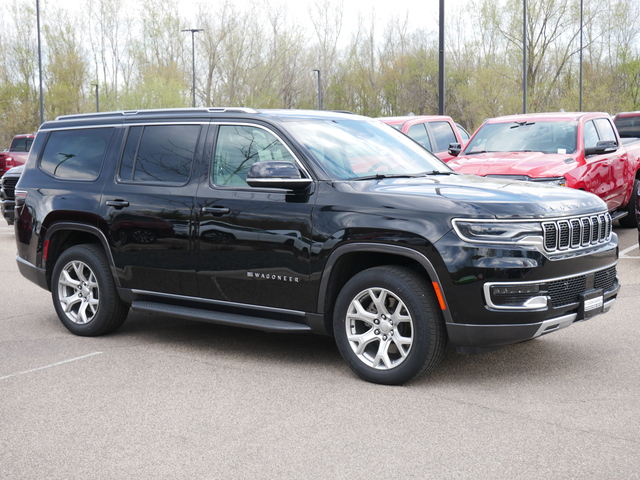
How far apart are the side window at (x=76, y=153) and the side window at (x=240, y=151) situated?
1.27m

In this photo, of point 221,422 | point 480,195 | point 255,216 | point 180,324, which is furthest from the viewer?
point 180,324

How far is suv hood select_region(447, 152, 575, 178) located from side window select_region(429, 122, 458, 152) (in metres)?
3.37

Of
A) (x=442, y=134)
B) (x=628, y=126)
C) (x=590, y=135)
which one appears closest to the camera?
(x=590, y=135)

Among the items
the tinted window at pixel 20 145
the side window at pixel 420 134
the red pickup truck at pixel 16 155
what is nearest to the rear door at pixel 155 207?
the side window at pixel 420 134

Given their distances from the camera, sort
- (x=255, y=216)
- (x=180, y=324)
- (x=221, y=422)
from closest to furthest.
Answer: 1. (x=221, y=422)
2. (x=255, y=216)
3. (x=180, y=324)

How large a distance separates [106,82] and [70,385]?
72071 millimetres

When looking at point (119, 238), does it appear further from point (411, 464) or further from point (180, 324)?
point (411, 464)

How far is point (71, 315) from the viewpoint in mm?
7199

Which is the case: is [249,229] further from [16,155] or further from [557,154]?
[16,155]

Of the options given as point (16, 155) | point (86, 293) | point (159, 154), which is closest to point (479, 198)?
point (159, 154)

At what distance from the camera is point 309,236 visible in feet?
18.7

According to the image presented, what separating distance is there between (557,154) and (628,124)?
37.9 feet

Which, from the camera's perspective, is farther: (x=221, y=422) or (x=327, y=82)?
(x=327, y=82)

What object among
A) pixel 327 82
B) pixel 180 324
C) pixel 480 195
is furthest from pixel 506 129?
pixel 327 82
